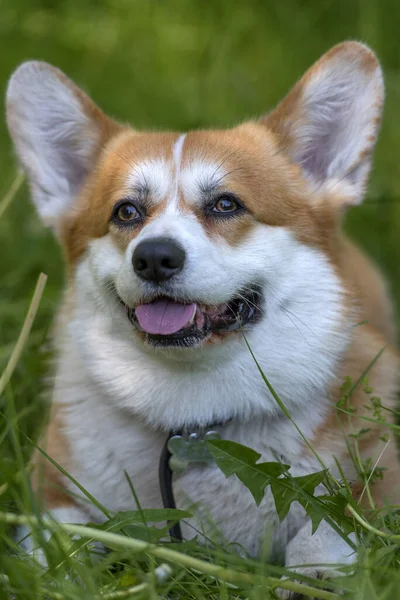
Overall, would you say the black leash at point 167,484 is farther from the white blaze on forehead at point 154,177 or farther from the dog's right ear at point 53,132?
the dog's right ear at point 53,132

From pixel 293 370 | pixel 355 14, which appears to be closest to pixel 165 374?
pixel 293 370

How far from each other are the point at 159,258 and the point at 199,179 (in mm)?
391

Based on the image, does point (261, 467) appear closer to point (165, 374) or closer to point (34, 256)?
point (165, 374)

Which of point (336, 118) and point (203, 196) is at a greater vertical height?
point (336, 118)

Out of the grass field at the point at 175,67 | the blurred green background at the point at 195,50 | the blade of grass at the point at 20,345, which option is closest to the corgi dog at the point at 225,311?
the blade of grass at the point at 20,345

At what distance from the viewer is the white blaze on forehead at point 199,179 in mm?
2746

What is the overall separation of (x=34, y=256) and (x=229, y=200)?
205 centimetres

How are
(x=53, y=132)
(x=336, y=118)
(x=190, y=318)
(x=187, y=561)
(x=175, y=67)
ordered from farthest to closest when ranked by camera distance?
(x=175, y=67) < (x=53, y=132) < (x=336, y=118) < (x=190, y=318) < (x=187, y=561)

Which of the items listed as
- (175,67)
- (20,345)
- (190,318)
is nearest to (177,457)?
(190,318)

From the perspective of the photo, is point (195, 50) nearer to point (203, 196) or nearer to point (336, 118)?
point (336, 118)

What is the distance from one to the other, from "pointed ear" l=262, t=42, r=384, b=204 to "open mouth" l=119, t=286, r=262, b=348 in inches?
22.8

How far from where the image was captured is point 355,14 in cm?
635

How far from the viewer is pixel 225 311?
8.83ft

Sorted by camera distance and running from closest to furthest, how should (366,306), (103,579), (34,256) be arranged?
(103,579) → (366,306) → (34,256)
